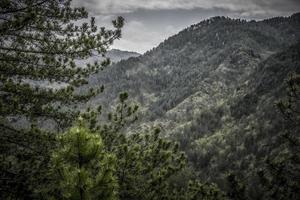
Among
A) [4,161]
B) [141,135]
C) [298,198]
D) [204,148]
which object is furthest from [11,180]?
[204,148]

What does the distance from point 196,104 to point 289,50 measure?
45.2 meters

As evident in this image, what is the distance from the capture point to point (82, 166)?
453cm

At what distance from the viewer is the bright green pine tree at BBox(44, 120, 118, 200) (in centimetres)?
420

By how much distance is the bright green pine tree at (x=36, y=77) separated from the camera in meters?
7.67

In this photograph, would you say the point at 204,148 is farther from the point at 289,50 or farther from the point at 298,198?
the point at 298,198

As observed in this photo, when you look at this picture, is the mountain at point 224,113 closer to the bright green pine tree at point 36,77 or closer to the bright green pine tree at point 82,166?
the bright green pine tree at point 36,77

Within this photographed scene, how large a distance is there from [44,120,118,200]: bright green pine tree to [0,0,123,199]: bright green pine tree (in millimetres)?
3395

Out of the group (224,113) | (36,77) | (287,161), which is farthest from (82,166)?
(224,113)

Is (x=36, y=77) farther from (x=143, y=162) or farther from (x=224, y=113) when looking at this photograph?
(x=224, y=113)

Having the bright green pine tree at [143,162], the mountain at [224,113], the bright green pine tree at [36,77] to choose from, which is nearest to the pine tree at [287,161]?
the bright green pine tree at [143,162]

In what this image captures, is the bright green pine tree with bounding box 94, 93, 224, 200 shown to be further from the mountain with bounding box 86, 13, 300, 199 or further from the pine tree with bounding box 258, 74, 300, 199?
→ the mountain with bounding box 86, 13, 300, 199

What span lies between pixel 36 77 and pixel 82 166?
4.30m

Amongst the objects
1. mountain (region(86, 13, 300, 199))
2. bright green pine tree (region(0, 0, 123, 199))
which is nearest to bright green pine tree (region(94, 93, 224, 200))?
bright green pine tree (region(0, 0, 123, 199))

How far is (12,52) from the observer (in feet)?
27.1
